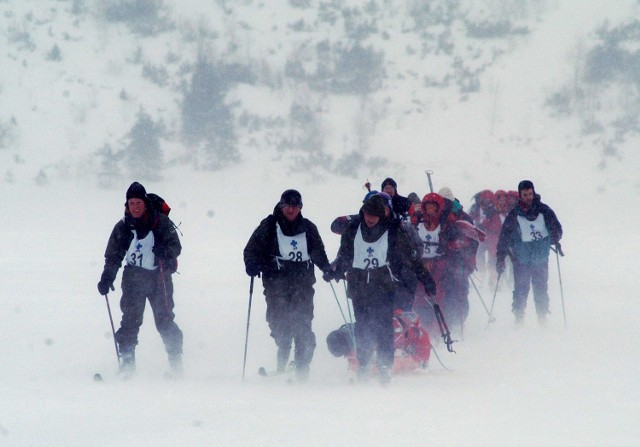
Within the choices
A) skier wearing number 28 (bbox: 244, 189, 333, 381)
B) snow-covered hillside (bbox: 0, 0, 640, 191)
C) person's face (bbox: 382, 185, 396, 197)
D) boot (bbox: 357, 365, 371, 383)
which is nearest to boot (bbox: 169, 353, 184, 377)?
skier wearing number 28 (bbox: 244, 189, 333, 381)

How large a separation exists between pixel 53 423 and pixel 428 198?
15.9ft

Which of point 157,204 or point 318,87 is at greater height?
point 318,87

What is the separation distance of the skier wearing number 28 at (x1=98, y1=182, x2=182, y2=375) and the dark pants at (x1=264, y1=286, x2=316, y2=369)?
2.89ft

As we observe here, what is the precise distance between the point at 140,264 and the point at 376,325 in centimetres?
203

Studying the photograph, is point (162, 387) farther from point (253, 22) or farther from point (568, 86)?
point (253, 22)

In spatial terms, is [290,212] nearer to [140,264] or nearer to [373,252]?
[373,252]

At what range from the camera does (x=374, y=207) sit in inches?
230

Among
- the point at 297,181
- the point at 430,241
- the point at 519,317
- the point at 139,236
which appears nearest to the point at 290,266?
the point at 139,236

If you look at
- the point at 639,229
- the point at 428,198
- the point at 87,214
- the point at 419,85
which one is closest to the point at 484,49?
the point at 419,85

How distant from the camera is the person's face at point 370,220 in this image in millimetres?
5922

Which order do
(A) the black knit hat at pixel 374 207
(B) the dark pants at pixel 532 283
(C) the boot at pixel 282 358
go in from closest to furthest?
1. (A) the black knit hat at pixel 374 207
2. (C) the boot at pixel 282 358
3. (B) the dark pants at pixel 532 283

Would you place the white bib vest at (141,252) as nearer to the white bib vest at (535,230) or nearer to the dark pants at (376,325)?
the dark pants at (376,325)

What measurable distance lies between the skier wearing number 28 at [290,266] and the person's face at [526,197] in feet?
10.4

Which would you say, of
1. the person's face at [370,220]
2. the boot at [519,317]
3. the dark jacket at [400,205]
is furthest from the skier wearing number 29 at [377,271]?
the boot at [519,317]
